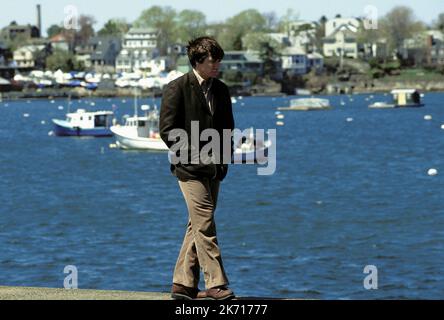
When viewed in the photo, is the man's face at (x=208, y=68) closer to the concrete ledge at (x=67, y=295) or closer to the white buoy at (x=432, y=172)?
the concrete ledge at (x=67, y=295)

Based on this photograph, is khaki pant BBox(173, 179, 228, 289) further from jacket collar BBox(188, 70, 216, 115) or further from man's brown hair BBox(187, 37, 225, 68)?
man's brown hair BBox(187, 37, 225, 68)

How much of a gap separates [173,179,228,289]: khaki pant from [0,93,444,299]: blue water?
47.6 feet

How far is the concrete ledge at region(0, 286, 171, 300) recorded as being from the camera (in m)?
8.98

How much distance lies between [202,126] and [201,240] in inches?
34.4

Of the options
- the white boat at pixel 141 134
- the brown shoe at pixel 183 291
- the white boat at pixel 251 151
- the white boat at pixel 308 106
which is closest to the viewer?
the brown shoe at pixel 183 291

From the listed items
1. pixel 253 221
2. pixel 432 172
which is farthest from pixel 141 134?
pixel 253 221

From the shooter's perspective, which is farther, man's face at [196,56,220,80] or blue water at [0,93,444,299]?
blue water at [0,93,444,299]

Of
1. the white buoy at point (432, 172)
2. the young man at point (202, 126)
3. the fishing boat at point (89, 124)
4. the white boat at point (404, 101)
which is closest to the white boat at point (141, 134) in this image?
the fishing boat at point (89, 124)

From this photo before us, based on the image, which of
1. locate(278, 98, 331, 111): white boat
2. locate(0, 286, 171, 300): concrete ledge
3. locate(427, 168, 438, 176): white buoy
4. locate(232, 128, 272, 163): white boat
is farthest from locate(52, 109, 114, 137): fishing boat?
locate(0, 286, 171, 300): concrete ledge

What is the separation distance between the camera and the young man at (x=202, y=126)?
Answer: 8961mm

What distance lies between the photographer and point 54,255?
30.5 meters

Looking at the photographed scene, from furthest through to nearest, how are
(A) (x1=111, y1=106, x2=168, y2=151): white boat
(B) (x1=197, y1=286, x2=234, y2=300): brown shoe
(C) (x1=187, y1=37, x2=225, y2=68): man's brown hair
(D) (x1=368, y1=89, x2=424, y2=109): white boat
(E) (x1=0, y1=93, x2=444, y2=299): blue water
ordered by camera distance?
1. (D) (x1=368, y1=89, x2=424, y2=109): white boat
2. (A) (x1=111, y1=106, x2=168, y2=151): white boat
3. (E) (x1=0, y1=93, x2=444, y2=299): blue water
4. (B) (x1=197, y1=286, x2=234, y2=300): brown shoe
5. (C) (x1=187, y1=37, x2=225, y2=68): man's brown hair

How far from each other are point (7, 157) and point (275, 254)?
175 feet

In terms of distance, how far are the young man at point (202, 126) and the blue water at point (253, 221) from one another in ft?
48.2
